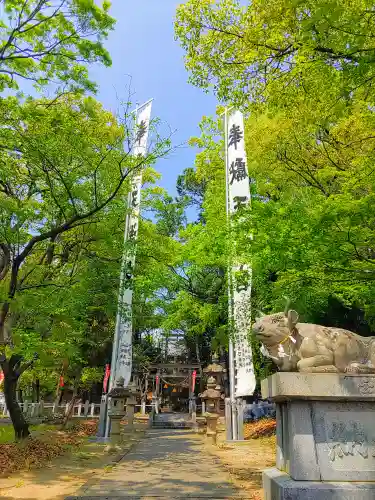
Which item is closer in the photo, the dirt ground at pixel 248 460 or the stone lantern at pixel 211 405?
the dirt ground at pixel 248 460

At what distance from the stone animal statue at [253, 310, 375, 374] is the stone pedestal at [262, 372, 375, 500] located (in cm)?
15

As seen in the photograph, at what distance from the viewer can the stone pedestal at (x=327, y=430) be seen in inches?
162

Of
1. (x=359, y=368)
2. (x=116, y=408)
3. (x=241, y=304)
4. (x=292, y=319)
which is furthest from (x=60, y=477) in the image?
(x=241, y=304)

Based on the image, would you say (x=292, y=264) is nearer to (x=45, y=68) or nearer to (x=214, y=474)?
(x=214, y=474)

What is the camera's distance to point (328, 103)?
7.02m

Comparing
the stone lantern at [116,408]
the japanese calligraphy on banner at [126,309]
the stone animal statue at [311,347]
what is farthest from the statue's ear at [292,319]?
the stone lantern at [116,408]

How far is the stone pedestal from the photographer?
4.11m

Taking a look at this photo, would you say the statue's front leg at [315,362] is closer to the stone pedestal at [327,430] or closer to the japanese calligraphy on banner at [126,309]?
the stone pedestal at [327,430]

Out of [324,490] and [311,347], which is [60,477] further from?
[311,347]

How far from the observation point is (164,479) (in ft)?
24.5

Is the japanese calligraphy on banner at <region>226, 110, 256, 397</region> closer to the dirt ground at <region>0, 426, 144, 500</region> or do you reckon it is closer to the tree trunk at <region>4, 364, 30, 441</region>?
the dirt ground at <region>0, 426, 144, 500</region>

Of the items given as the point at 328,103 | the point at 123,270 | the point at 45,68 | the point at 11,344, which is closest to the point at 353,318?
the point at 123,270

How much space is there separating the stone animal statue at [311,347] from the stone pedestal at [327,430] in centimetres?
15

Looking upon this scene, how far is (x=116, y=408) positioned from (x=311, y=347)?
1057 centimetres
